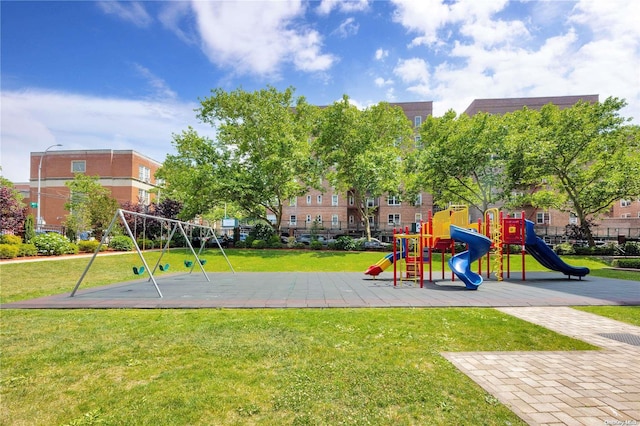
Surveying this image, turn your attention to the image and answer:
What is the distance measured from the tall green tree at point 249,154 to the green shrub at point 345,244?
580 centimetres

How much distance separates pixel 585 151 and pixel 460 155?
33.7 ft

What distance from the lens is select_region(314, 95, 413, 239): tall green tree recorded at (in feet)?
95.5

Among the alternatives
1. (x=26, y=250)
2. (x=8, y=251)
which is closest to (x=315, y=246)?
(x=26, y=250)

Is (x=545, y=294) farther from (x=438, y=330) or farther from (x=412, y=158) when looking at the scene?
(x=412, y=158)

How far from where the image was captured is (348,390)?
3.90 meters

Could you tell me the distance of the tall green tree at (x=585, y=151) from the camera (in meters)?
27.8

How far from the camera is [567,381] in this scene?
13.9ft

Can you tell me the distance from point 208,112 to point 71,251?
16349 millimetres

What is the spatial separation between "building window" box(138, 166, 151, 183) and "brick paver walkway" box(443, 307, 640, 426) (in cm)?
6180

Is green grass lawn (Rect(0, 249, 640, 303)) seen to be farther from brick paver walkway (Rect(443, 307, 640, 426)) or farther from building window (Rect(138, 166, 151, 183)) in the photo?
building window (Rect(138, 166, 151, 183))

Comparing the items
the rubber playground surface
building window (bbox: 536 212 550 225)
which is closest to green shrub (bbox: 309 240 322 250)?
the rubber playground surface

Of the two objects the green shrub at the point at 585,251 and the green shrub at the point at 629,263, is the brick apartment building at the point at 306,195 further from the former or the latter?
the green shrub at the point at 629,263

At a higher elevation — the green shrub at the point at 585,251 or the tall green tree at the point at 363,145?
the tall green tree at the point at 363,145

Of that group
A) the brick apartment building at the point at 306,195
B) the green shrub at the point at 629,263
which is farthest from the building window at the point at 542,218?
the green shrub at the point at 629,263
